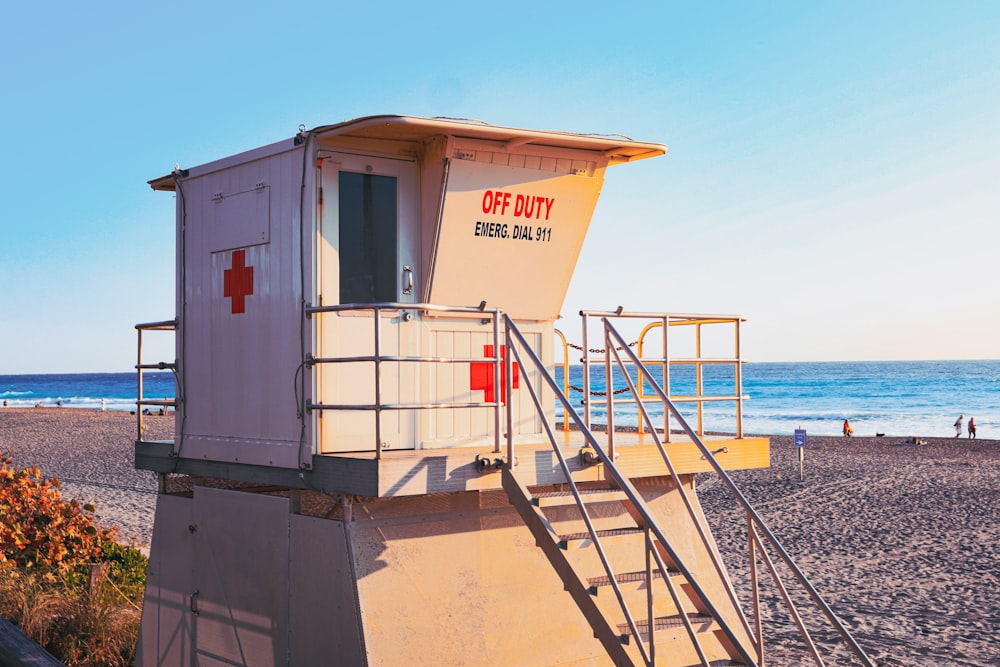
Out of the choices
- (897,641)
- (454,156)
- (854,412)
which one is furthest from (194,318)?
(854,412)

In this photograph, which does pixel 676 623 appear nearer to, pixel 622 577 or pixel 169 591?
pixel 622 577

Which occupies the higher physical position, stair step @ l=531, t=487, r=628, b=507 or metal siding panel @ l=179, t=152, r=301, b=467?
metal siding panel @ l=179, t=152, r=301, b=467

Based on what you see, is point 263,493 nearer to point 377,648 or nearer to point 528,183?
point 377,648

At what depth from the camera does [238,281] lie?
8.40 meters

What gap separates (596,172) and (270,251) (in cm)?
287

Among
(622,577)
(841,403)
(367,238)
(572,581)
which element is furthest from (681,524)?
(841,403)

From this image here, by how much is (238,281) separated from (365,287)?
4.25 feet

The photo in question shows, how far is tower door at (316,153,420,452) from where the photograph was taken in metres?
7.63

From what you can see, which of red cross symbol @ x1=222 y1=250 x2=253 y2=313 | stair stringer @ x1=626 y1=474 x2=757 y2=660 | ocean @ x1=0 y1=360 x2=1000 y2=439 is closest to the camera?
red cross symbol @ x1=222 y1=250 x2=253 y2=313

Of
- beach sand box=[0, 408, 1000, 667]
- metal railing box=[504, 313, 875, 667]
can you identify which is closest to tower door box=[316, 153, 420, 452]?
metal railing box=[504, 313, 875, 667]

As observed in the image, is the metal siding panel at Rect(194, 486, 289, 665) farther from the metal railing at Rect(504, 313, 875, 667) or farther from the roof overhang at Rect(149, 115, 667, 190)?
the roof overhang at Rect(149, 115, 667, 190)

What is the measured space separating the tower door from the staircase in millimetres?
1365

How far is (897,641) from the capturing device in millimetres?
12336

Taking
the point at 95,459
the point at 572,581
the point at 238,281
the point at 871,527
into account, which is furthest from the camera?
the point at 95,459
